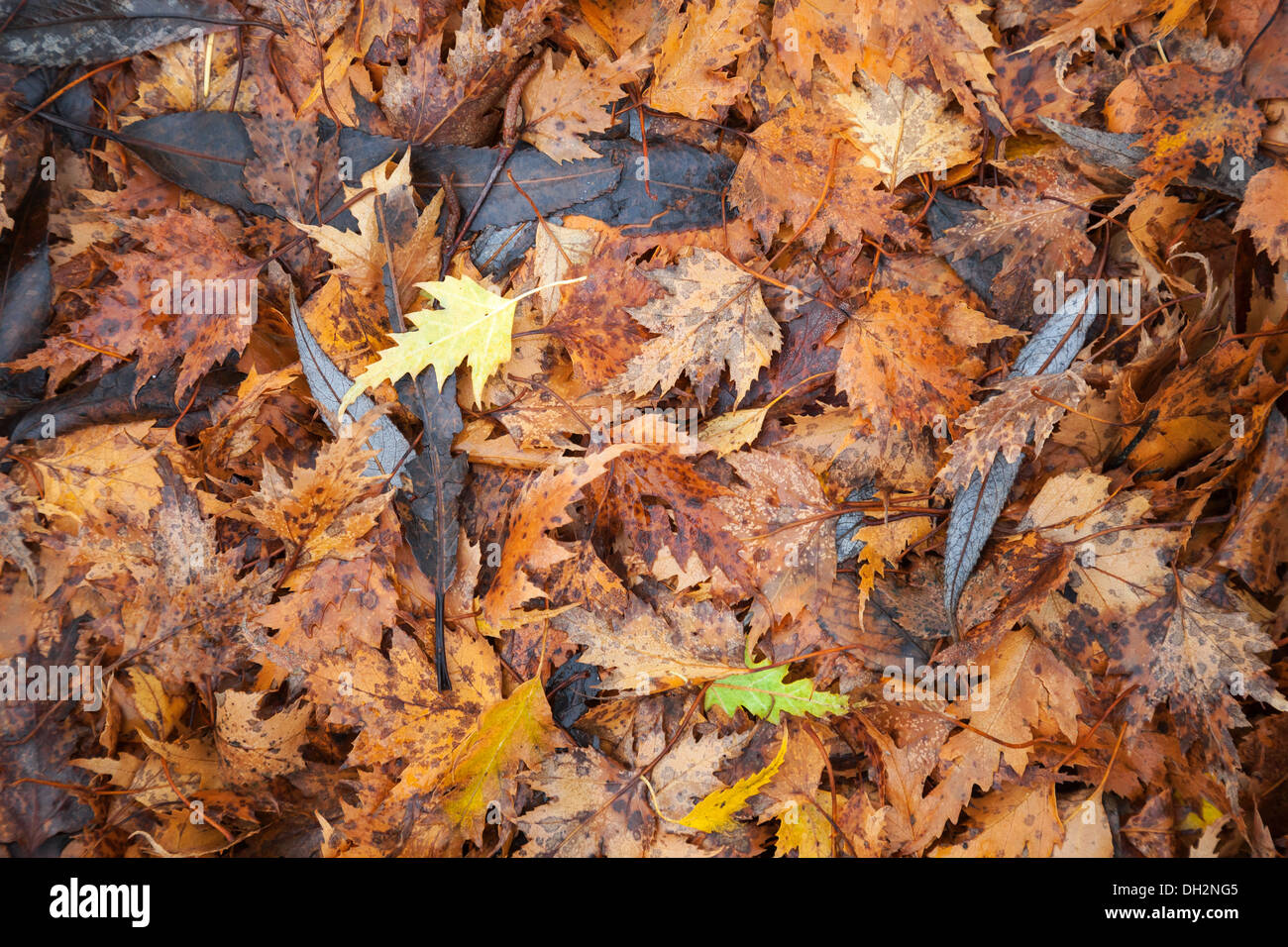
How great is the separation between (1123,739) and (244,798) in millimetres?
2162

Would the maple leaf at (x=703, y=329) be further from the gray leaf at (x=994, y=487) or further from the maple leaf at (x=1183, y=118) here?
the maple leaf at (x=1183, y=118)

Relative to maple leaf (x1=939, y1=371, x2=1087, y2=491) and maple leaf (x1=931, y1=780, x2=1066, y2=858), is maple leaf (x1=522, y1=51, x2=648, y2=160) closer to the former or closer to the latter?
maple leaf (x1=939, y1=371, x2=1087, y2=491)

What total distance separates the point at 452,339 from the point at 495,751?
1002 mm

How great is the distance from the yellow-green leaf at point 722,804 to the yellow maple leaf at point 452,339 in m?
1.12

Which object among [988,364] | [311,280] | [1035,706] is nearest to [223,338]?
[311,280]

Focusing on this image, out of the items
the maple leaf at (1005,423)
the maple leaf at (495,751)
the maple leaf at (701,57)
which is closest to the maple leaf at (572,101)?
the maple leaf at (701,57)

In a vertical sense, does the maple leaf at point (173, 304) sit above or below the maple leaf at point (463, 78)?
below

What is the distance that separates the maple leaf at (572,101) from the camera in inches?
72.5

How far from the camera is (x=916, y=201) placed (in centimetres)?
187

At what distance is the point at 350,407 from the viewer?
6.01 ft

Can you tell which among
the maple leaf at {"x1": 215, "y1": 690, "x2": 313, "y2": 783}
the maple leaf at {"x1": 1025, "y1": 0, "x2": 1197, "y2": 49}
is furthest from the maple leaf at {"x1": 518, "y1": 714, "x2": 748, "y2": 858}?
the maple leaf at {"x1": 1025, "y1": 0, "x2": 1197, "y2": 49}

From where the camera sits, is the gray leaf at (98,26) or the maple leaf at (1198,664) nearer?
the maple leaf at (1198,664)

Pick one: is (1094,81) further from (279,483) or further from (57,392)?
(57,392)

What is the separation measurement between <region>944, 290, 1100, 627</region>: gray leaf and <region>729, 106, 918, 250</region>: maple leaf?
1.35ft
